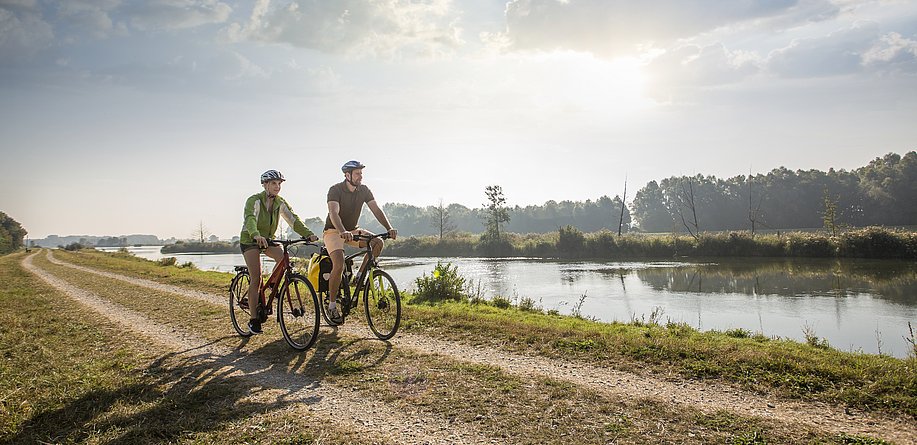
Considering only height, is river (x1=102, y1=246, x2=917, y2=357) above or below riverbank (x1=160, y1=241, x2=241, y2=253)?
below

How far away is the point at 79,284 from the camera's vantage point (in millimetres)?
17031

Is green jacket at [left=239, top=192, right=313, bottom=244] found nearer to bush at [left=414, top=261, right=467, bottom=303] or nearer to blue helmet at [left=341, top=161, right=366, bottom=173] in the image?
blue helmet at [left=341, top=161, right=366, bottom=173]

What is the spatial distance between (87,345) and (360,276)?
4050mm

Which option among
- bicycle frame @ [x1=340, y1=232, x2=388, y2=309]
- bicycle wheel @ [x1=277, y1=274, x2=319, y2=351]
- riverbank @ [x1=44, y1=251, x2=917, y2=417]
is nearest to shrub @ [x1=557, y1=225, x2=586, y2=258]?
riverbank @ [x1=44, y1=251, x2=917, y2=417]

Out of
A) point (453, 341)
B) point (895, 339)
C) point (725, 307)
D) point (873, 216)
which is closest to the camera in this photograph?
point (453, 341)

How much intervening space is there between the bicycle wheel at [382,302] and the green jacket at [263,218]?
113 cm

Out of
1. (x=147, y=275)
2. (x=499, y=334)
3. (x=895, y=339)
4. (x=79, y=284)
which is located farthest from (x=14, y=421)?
(x=147, y=275)

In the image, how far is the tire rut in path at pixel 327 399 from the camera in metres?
3.70

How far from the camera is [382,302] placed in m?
6.90

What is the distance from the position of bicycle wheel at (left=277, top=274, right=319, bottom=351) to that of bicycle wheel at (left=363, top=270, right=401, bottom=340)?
0.82 meters

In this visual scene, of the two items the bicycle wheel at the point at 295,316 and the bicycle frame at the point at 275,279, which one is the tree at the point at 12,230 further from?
the bicycle wheel at the point at 295,316

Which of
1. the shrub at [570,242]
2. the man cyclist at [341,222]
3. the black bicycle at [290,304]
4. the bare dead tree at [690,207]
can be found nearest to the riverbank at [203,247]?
the shrub at [570,242]

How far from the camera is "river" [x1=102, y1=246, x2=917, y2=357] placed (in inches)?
421

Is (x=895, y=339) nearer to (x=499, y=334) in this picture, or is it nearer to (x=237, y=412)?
(x=499, y=334)
